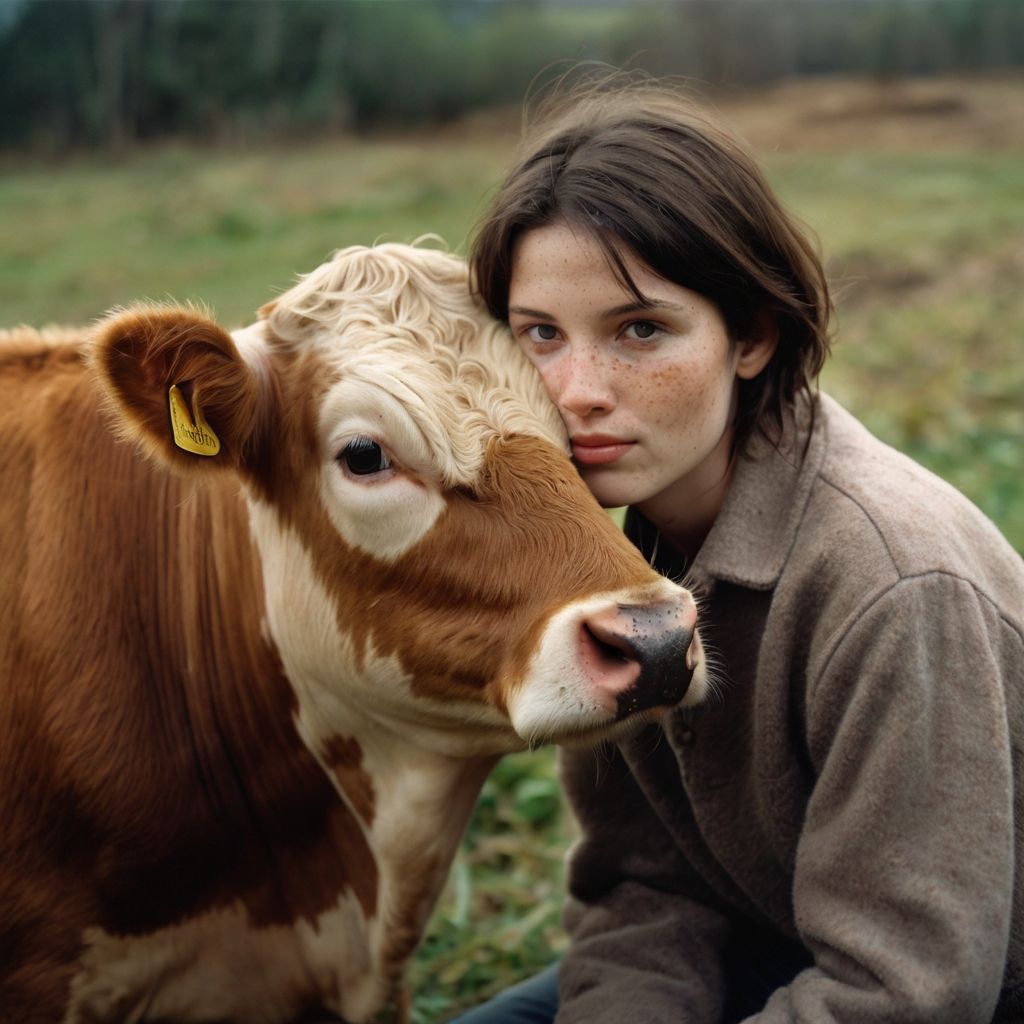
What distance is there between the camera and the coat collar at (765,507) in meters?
2.50

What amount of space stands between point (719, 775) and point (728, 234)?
112 centimetres

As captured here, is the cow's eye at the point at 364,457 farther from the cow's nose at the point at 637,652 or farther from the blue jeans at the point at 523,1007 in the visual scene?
the blue jeans at the point at 523,1007

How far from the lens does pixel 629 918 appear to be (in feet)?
9.88

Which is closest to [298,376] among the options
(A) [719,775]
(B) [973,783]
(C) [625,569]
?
(C) [625,569]

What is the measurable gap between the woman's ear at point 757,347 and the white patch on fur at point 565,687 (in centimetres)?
64

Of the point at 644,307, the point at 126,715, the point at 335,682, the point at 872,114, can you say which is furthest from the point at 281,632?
the point at 872,114

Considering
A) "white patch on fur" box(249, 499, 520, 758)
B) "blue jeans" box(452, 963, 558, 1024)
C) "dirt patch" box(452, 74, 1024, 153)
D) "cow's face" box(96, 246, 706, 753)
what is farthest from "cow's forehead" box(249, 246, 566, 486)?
"dirt patch" box(452, 74, 1024, 153)

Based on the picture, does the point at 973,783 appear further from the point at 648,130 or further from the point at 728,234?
the point at 648,130

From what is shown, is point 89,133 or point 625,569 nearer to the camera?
point 625,569

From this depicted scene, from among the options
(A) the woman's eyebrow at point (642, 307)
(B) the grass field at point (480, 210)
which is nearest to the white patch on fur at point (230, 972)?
(B) the grass field at point (480, 210)

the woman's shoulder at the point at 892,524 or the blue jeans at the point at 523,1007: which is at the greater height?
the woman's shoulder at the point at 892,524

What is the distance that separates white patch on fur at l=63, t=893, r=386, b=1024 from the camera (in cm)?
274

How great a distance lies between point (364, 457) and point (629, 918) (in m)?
1.32

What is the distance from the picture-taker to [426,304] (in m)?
2.66
